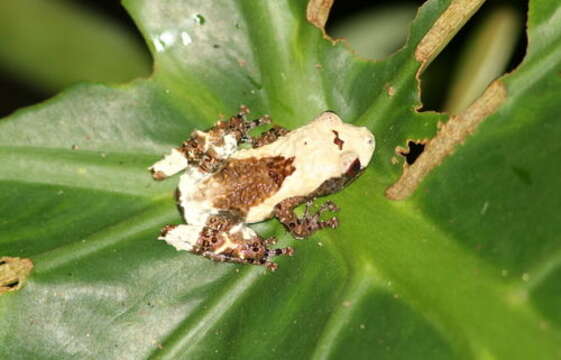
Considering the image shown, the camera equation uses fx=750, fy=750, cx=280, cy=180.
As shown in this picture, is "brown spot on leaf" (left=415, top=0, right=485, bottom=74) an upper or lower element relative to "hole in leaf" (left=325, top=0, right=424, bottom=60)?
lower

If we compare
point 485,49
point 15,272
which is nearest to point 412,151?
point 485,49

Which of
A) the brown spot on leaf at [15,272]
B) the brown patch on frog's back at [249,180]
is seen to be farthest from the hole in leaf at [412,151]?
the brown spot on leaf at [15,272]

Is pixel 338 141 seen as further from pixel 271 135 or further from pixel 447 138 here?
pixel 447 138

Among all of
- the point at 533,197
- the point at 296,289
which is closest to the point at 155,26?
the point at 296,289

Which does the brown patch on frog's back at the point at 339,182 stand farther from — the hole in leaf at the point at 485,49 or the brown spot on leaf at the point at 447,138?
the hole in leaf at the point at 485,49

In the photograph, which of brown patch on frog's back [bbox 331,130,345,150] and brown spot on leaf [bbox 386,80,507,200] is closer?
brown spot on leaf [bbox 386,80,507,200]

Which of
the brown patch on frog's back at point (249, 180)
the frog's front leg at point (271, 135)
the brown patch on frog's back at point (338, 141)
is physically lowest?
the brown patch on frog's back at point (338, 141)

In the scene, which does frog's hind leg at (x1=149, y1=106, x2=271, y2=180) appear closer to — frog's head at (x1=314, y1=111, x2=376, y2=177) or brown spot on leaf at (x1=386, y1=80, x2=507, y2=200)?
frog's head at (x1=314, y1=111, x2=376, y2=177)

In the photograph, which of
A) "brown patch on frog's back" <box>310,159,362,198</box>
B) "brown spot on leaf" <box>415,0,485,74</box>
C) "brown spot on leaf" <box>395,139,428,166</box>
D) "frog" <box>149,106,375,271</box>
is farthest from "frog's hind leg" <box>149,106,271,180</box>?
"brown spot on leaf" <box>415,0,485,74</box>
